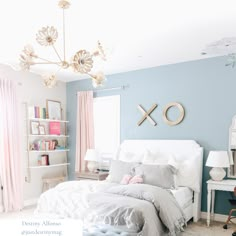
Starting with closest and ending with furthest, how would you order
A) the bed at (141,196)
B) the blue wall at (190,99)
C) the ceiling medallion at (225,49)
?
the bed at (141,196)
the ceiling medallion at (225,49)
the blue wall at (190,99)

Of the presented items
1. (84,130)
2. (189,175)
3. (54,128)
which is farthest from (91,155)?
(189,175)

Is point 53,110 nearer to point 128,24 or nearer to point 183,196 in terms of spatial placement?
point 128,24

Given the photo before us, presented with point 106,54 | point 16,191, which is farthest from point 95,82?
point 16,191

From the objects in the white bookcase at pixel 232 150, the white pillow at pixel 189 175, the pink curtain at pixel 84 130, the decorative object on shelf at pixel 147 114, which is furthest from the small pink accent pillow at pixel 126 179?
the pink curtain at pixel 84 130

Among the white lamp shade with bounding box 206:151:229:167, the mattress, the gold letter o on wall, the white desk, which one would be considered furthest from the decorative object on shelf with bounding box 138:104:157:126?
the white desk

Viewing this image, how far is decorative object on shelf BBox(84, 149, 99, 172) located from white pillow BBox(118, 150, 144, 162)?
1.69 ft

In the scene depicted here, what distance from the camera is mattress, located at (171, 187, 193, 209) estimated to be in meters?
3.60

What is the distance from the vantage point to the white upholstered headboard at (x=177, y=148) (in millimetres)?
4098

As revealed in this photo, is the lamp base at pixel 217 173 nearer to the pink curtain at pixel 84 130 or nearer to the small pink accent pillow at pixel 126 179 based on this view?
the small pink accent pillow at pixel 126 179

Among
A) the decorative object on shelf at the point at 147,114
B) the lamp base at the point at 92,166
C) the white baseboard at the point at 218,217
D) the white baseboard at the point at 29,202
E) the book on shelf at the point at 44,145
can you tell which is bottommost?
the white baseboard at the point at 29,202

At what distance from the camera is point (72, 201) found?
3340 millimetres

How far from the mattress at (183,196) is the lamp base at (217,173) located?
43 cm

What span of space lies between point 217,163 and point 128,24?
2.38m

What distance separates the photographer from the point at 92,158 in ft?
16.5
